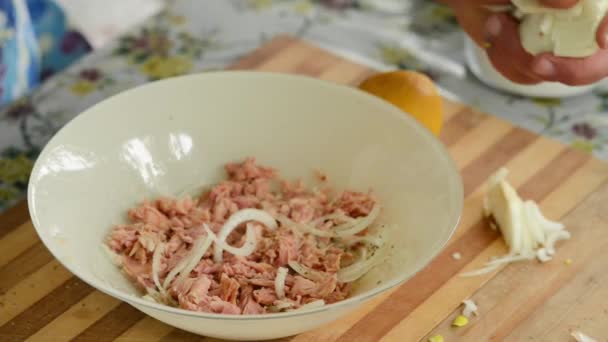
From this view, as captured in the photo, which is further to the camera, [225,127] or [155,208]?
[225,127]

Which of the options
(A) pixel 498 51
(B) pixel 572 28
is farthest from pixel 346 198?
(B) pixel 572 28

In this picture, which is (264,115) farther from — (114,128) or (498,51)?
(498,51)

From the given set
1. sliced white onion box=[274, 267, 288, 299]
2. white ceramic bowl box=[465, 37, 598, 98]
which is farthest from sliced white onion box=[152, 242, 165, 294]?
white ceramic bowl box=[465, 37, 598, 98]

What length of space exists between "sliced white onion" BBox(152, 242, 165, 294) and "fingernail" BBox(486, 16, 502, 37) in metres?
0.72

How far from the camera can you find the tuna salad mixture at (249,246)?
133cm

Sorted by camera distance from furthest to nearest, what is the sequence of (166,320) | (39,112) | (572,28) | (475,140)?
(39,112)
(475,140)
(572,28)
(166,320)

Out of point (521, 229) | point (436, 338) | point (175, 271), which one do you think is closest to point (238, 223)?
point (175, 271)

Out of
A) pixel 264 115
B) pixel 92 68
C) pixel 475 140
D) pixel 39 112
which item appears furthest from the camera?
pixel 92 68

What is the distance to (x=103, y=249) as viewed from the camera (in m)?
1.42

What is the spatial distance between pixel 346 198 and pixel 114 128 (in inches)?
18.2

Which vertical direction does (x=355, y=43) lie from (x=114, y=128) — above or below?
below

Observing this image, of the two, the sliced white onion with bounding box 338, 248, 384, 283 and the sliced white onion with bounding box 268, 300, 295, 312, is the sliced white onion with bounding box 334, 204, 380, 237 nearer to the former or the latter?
the sliced white onion with bounding box 338, 248, 384, 283

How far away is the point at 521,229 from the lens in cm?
154

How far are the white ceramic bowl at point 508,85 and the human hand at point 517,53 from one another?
→ 1.14ft
